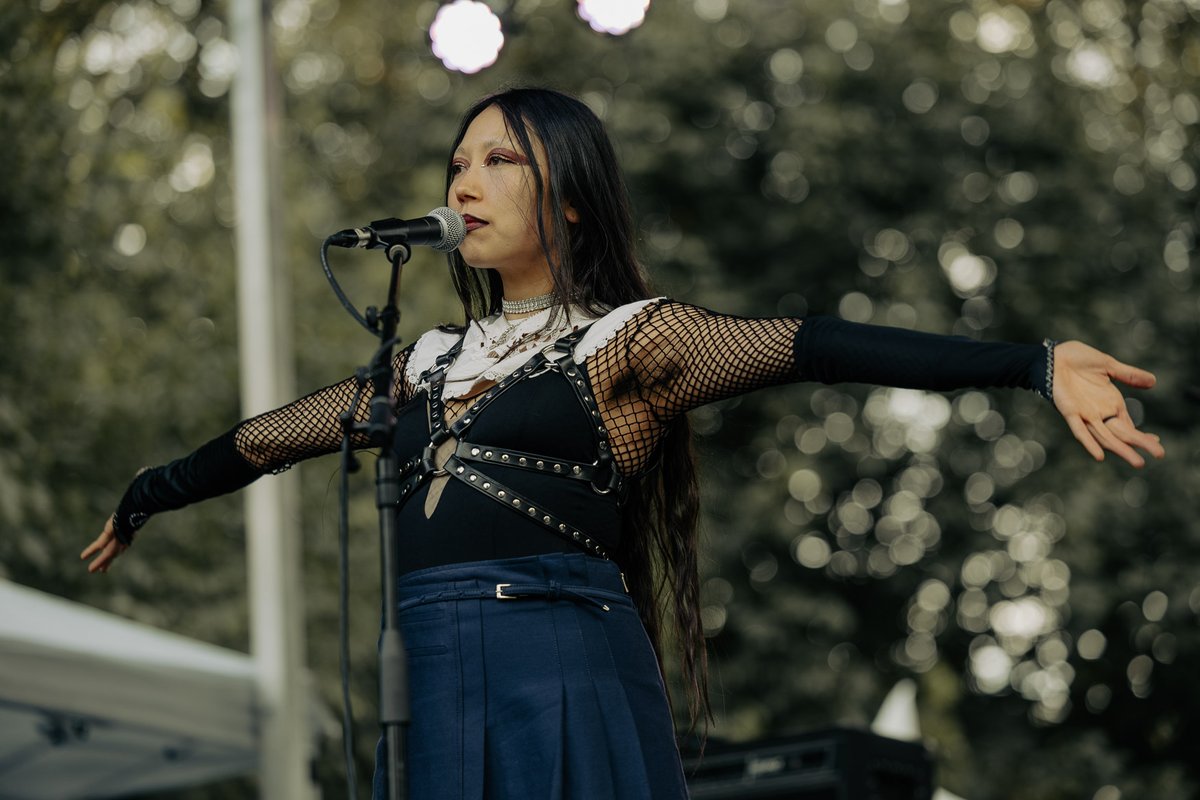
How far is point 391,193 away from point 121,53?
4.12 meters

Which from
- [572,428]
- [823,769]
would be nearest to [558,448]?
[572,428]

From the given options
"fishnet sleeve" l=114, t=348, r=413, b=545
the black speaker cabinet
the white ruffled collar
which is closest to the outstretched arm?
"fishnet sleeve" l=114, t=348, r=413, b=545

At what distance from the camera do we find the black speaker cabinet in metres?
5.31

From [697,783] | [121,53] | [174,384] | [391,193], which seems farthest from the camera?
[391,193]

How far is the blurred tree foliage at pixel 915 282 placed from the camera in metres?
12.0

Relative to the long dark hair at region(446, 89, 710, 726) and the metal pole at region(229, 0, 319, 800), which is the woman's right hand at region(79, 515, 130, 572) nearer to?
the long dark hair at region(446, 89, 710, 726)

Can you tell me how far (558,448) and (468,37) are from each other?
2894 millimetres

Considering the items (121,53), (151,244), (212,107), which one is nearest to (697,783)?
(151,244)

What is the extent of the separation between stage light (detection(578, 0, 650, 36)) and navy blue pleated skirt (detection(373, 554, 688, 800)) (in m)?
3.44

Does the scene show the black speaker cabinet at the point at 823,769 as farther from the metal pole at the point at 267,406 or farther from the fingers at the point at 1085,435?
the fingers at the point at 1085,435

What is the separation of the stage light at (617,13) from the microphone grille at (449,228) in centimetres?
315

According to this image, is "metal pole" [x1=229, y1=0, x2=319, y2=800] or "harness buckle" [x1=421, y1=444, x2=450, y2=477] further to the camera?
"metal pole" [x1=229, y1=0, x2=319, y2=800]

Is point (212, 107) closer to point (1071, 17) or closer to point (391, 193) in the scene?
point (391, 193)

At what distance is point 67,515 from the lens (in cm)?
825
